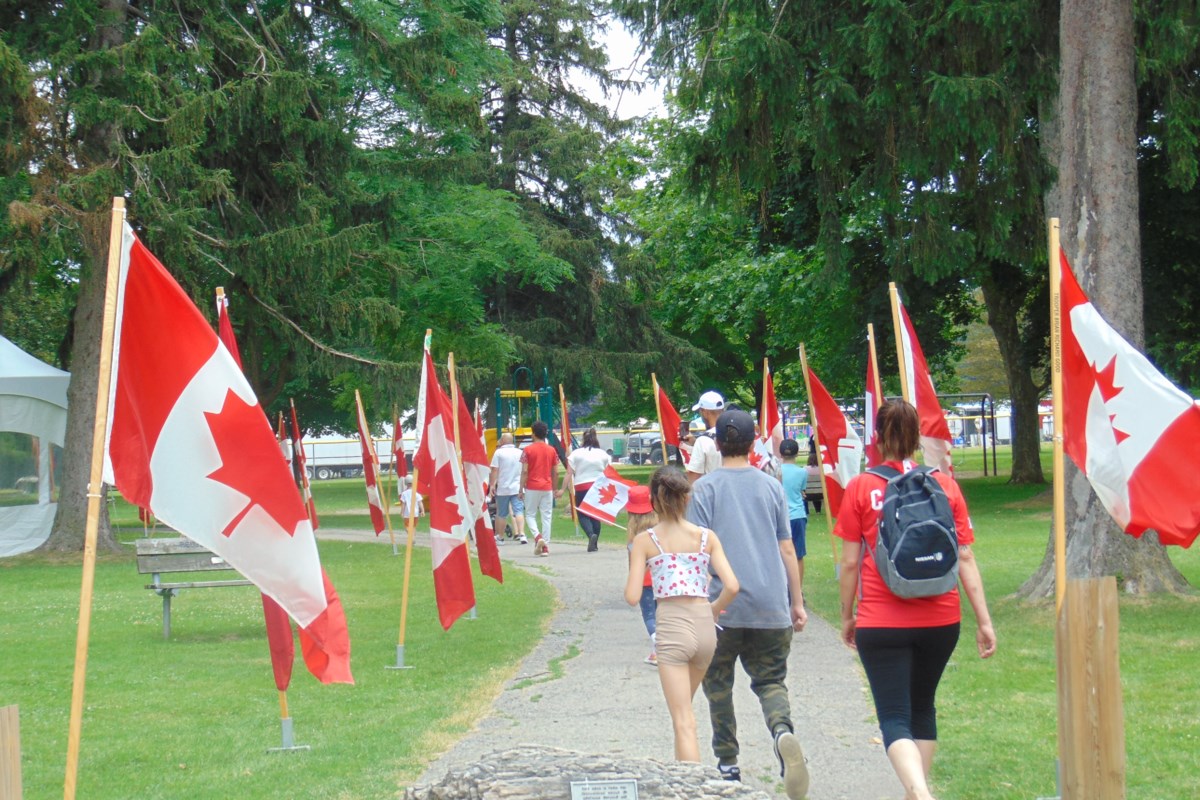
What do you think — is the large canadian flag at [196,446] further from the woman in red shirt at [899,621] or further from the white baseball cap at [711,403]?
the white baseball cap at [711,403]

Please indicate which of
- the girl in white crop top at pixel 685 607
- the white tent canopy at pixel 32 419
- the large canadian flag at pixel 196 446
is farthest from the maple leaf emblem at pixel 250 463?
the white tent canopy at pixel 32 419

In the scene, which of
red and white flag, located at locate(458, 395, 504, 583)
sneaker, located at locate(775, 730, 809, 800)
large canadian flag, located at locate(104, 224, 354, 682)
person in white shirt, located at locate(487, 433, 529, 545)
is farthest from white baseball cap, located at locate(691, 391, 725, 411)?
person in white shirt, located at locate(487, 433, 529, 545)

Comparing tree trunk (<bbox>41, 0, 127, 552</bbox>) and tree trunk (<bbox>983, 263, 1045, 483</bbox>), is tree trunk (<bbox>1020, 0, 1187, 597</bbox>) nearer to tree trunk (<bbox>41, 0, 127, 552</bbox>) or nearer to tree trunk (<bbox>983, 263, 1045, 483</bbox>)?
tree trunk (<bbox>41, 0, 127, 552</bbox>)

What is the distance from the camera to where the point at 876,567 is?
5492 mm

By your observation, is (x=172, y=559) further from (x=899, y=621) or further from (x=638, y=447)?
(x=638, y=447)

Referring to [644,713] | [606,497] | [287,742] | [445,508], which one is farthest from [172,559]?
[644,713]

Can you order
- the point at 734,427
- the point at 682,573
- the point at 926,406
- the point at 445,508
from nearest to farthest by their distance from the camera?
the point at 682,573
the point at 734,427
the point at 926,406
the point at 445,508

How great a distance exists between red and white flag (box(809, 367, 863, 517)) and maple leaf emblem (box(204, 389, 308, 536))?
10.2m

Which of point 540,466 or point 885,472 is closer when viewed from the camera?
point 885,472

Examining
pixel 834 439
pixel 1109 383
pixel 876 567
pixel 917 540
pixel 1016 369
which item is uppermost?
pixel 1016 369

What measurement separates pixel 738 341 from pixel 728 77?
115ft

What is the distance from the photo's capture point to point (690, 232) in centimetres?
4003

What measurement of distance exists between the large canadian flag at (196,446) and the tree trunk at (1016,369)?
1020 inches

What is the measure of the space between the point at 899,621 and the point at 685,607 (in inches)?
47.4
